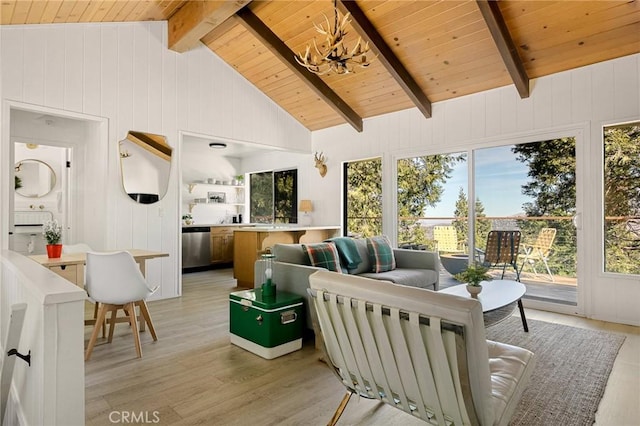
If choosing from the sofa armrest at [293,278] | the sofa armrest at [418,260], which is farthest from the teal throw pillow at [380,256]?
the sofa armrest at [293,278]

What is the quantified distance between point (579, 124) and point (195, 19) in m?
4.44

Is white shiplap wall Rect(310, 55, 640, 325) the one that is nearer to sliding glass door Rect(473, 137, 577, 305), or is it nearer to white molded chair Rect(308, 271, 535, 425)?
sliding glass door Rect(473, 137, 577, 305)

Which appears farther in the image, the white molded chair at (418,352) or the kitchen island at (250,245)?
the kitchen island at (250,245)

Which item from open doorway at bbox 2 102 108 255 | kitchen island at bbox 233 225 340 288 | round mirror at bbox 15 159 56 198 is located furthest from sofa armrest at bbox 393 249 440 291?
round mirror at bbox 15 159 56 198

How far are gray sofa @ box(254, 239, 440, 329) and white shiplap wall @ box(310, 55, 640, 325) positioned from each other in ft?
5.31

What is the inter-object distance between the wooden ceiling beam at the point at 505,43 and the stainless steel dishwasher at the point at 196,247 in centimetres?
575

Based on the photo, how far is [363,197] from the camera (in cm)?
624

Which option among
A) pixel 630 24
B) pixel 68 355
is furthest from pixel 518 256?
pixel 68 355

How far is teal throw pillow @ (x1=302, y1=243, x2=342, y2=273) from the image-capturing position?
137 inches

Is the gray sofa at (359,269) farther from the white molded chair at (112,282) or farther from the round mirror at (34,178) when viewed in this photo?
the round mirror at (34,178)

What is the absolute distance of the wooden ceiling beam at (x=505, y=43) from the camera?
3.37 m

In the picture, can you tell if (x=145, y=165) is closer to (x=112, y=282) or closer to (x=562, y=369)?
(x=112, y=282)

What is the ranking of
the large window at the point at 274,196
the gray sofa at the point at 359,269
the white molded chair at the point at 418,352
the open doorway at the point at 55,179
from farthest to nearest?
the large window at the point at 274,196
the open doorway at the point at 55,179
the gray sofa at the point at 359,269
the white molded chair at the point at 418,352

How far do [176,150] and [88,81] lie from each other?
4.09 feet
